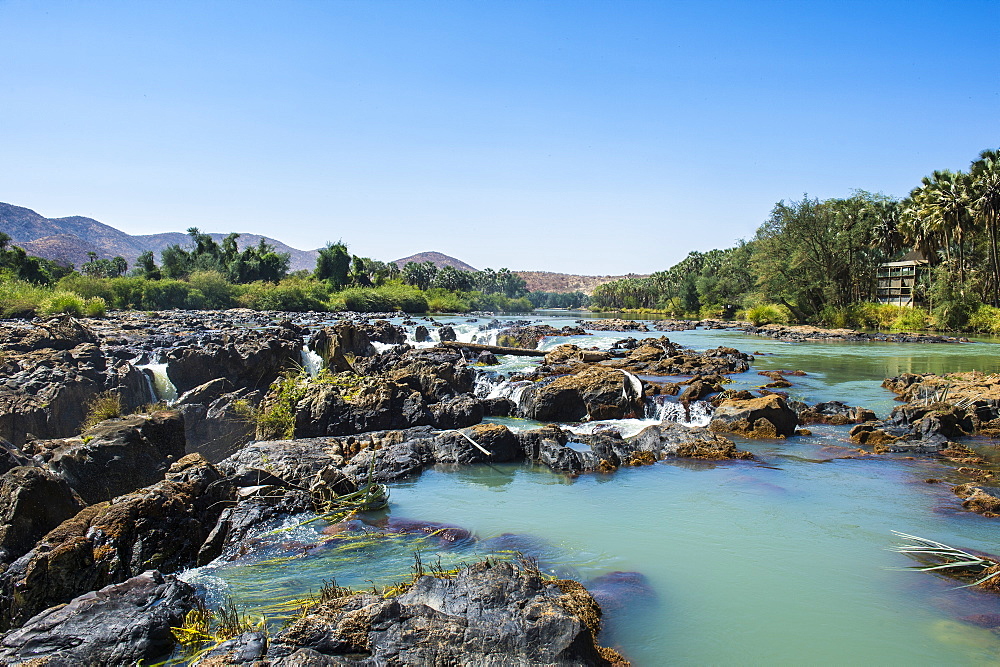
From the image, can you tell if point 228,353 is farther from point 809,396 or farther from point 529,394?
point 809,396

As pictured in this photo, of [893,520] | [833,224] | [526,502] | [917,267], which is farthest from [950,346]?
[526,502]

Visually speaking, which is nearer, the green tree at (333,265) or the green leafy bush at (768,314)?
the green leafy bush at (768,314)

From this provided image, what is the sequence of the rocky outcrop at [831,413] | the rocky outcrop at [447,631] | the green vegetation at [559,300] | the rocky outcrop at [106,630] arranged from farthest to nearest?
the green vegetation at [559,300]
the rocky outcrop at [831,413]
the rocky outcrop at [106,630]
the rocky outcrop at [447,631]

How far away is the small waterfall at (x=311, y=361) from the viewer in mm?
20277

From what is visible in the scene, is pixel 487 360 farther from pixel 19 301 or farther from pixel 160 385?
pixel 19 301

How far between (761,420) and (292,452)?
9.75m

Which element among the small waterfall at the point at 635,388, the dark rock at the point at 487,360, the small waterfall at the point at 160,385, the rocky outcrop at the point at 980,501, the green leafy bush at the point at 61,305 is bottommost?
the small waterfall at the point at 160,385

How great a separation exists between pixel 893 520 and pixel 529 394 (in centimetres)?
896

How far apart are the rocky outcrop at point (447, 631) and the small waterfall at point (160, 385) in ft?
51.5

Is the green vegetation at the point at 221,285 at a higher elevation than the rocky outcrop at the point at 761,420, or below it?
higher

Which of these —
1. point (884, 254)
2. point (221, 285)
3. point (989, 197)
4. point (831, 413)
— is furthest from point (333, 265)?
point (831, 413)

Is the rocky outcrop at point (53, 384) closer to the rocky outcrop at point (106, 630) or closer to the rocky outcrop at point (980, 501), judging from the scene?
the rocky outcrop at point (106, 630)

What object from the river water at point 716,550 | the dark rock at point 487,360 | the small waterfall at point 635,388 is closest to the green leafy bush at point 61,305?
the dark rock at point 487,360

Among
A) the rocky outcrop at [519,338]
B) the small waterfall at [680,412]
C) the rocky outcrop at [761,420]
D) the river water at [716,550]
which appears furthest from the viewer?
the rocky outcrop at [519,338]
